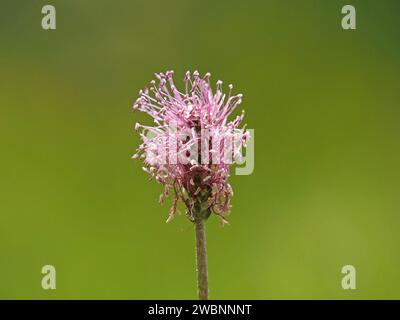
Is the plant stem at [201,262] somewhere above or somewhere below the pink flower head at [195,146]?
below

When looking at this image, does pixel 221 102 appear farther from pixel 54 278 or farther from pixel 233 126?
pixel 54 278

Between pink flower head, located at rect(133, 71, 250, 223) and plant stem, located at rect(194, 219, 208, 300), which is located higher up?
pink flower head, located at rect(133, 71, 250, 223)

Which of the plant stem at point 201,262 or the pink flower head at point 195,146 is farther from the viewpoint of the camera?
the pink flower head at point 195,146

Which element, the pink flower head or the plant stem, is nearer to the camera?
the plant stem

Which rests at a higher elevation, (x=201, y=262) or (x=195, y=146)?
(x=195, y=146)
